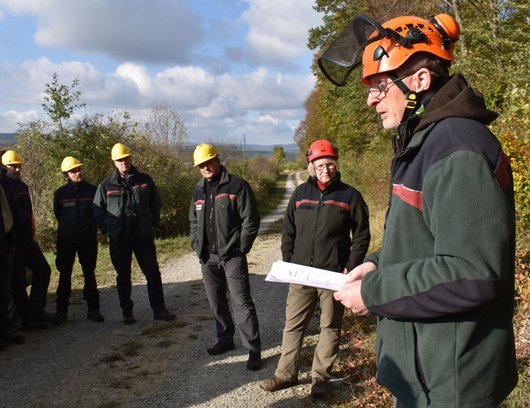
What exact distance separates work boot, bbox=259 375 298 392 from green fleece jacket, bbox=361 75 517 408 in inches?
118

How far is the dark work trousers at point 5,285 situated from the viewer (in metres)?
5.85

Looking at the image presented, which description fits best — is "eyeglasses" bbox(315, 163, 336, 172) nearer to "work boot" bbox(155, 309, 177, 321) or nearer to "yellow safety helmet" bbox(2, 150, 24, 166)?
"work boot" bbox(155, 309, 177, 321)

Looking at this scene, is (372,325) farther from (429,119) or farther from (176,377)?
(429,119)

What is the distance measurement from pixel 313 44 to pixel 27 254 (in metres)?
24.9

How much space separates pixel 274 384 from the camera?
4.56 metres

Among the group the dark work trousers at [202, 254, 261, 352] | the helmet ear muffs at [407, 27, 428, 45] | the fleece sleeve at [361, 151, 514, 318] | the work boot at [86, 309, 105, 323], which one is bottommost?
the work boot at [86, 309, 105, 323]

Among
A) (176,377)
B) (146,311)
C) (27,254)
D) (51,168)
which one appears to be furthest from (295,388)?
(51,168)

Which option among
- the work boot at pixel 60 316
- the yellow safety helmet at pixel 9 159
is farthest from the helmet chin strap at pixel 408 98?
the yellow safety helmet at pixel 9 159

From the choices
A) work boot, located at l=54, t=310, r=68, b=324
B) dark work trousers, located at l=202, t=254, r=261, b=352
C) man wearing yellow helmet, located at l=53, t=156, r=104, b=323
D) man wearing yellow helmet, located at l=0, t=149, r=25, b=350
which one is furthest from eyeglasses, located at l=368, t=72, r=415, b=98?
work boot, located at l=54, t=310, r=68, b=324

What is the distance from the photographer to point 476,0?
49.2 ft

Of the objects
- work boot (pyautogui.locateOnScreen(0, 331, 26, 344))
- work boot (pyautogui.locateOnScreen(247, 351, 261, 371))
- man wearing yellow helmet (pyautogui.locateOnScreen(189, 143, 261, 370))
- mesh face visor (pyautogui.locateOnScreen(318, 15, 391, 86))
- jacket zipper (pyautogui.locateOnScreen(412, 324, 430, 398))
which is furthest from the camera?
work boot (pyautogui.locateOnScreen(0, 331, 26, 344))

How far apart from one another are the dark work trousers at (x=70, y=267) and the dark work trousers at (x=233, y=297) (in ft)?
7.62

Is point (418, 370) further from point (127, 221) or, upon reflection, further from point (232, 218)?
point (127, 221)

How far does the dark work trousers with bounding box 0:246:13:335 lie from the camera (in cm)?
585
